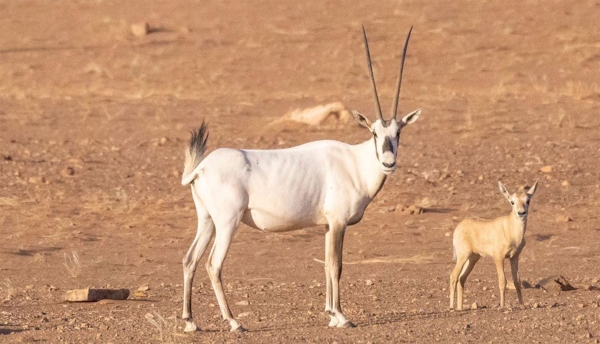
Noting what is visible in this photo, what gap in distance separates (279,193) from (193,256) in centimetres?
80

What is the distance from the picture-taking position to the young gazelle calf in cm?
1148

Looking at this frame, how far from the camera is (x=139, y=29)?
1198 inches

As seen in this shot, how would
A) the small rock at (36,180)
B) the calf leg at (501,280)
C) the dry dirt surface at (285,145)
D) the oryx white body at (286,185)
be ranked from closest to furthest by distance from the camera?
the oryx white body at (286,185)
the calf leg at (501,280)
the dry dirt surface at (285,145)
the small rock at (36,180)

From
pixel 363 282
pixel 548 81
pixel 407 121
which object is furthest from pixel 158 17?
pixel 407 121

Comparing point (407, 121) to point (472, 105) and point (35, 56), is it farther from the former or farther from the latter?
point (35, 56)

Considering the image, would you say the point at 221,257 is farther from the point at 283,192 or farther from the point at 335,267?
the point at 335,267

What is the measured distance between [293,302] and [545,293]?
7.74ft

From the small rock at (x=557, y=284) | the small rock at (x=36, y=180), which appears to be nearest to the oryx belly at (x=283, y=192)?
the small rock at (x=557, y=284)

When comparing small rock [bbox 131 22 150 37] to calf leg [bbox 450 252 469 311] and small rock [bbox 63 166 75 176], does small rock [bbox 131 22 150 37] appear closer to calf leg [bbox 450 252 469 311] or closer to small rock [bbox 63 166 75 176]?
small rock [bbox 63 166 75 176]

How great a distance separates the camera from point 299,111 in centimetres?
2183

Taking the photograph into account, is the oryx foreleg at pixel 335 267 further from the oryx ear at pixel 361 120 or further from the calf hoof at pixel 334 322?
the oryx ear at pixel 361 120

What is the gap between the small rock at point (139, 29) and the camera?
30.3 meters

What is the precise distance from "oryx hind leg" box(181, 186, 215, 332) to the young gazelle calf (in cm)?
247

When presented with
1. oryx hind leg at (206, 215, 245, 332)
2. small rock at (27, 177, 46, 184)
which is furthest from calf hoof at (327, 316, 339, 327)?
small rock at (27, 177, 46, 184)
